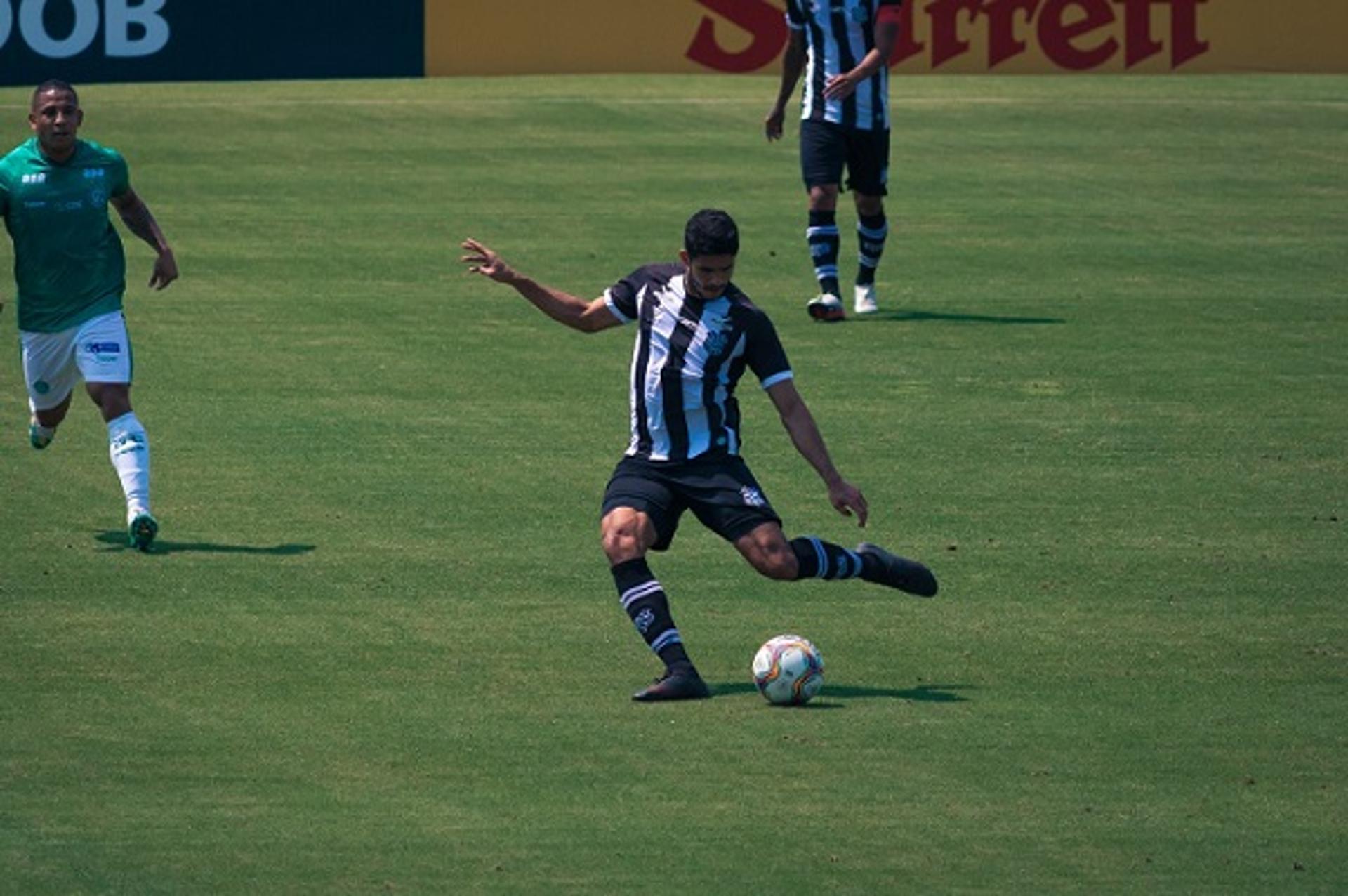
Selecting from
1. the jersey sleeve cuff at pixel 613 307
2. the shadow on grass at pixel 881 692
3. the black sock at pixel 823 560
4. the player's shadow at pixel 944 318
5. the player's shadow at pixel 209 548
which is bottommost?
the player's shadow at pixel 944 318

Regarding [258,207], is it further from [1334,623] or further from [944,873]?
[944,873]

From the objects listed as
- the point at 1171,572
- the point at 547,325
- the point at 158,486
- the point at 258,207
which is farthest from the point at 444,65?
the point at 1171,572

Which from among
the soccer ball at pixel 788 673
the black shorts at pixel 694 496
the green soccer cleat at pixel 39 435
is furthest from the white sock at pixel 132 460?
the soccer ball at pixel 788 673

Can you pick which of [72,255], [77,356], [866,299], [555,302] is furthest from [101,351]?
[866,299]

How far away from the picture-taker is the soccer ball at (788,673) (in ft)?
35.6

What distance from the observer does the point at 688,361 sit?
1141 centimetres

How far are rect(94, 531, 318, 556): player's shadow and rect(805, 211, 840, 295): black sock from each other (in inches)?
270

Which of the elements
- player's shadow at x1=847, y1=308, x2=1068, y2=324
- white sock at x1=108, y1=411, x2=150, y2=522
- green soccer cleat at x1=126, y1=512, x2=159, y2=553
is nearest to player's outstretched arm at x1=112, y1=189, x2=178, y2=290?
white sock at x1=108, y1=411, x2=150, y2=522

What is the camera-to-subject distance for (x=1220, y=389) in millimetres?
17656

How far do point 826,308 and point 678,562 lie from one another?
21.4 ft

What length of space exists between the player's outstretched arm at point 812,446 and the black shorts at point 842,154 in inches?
337

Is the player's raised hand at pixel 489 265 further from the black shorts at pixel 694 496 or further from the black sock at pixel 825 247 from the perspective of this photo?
the black sock at pixel 825 247

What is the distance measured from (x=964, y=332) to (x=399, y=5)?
12738 millimetres

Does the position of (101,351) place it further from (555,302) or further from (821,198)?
(821,198)
